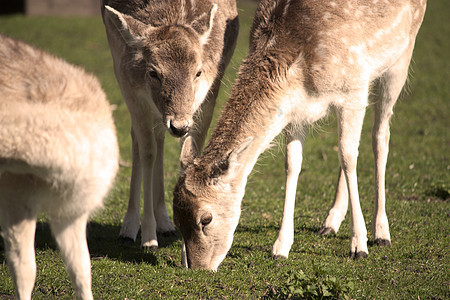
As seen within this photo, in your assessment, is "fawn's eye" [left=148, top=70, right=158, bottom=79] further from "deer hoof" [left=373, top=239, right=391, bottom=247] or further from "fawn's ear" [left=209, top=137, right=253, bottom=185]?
"deer hoof" [left=373, top=239, right=391, bottom=247]

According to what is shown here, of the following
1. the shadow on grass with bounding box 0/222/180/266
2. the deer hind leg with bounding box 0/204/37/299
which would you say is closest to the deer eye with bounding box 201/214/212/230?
the shadow on grass with bounding box 0/222/180/266

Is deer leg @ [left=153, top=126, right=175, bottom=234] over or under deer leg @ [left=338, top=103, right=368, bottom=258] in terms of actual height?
under

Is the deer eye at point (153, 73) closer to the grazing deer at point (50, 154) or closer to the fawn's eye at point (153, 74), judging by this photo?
the fawn's eye at point (153, 74)

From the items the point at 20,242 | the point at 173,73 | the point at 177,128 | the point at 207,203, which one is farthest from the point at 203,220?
the point at 20,242

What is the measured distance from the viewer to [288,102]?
5773 mm

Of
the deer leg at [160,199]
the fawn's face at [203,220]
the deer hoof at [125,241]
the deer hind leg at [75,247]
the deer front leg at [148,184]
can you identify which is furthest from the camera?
the deer leg at [160,199]

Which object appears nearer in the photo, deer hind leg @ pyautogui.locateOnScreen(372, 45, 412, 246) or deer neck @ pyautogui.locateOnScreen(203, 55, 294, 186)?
deer neck @ pyautogui.locateOnScreen(203, 55, 294, 186)

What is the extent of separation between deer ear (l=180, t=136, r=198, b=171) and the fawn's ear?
31 cm

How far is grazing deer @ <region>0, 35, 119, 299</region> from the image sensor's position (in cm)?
369

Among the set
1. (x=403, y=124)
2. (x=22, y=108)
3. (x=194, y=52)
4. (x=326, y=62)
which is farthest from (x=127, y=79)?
(x=403, y=124)

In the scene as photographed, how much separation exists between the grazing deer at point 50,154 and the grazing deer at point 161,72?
1.34 metres

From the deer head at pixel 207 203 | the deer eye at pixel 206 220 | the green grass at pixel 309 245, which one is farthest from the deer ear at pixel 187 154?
the green grass at pixel 309 245

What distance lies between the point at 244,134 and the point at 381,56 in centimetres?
202

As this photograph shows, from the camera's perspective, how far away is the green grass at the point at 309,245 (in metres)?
5.13
